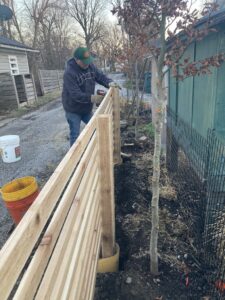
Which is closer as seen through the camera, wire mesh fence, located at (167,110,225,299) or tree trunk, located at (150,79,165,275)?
tree trunk, located at (150,79,165,275)

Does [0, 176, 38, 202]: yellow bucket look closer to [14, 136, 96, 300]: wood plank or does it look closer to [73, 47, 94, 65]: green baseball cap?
[14, 136, 96, 300]: wood plank

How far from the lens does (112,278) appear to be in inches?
101

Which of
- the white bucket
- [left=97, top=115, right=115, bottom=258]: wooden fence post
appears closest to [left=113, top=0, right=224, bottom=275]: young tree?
[left=97, top=115, right=115, bottom=258]: wooden fence post

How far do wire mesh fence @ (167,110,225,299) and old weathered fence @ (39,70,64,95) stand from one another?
15490 mm

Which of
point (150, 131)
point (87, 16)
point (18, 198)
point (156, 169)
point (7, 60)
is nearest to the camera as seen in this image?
point (156, 169)

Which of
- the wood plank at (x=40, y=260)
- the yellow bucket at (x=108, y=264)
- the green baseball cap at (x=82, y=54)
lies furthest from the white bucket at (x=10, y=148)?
the wood plank at (x=40, y=260)

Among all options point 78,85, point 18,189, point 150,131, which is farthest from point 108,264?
point 150,131

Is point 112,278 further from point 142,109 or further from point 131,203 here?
point 142,109

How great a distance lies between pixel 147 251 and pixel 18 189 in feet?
5.65

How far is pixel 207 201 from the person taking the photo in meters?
3.07

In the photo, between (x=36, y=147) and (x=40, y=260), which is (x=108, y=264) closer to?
(x=40, y=260)

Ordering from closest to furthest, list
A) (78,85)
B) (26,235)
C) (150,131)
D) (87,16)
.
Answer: (26,235)
(78,85)
(150,131)
(87,16)

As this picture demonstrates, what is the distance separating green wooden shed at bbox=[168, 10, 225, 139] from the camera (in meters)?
2.95

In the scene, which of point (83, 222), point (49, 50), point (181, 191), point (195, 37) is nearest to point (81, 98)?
point (181, 191)
